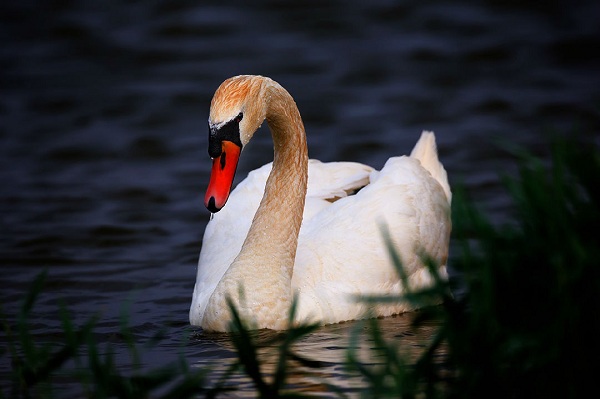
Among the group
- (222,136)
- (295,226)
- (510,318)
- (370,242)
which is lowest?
(370,242)

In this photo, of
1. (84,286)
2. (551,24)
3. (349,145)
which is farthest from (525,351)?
(551,24)

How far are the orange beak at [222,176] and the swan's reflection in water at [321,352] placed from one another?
2.31 feet

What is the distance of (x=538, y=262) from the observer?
3.36 m

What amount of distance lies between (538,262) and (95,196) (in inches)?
278

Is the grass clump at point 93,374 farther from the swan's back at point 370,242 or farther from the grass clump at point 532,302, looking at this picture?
the swan's back at point 370,242

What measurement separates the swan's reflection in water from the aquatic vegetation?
0.87 m

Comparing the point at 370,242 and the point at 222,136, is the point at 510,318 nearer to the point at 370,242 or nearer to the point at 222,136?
the point at 222,136

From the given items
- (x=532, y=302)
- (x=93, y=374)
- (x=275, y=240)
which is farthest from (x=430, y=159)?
(x=93, y=374)

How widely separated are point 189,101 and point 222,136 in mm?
7092

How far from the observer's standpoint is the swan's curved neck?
5688 mm

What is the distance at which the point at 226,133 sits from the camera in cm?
530

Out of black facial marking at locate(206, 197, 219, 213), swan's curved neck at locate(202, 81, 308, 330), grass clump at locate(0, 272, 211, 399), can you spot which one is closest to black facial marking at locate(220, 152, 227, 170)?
black facial marking at locate(206, 197, 219, 213)

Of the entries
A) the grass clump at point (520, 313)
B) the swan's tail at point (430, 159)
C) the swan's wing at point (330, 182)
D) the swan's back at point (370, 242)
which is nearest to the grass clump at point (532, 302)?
the grass clump at point (520, 313)

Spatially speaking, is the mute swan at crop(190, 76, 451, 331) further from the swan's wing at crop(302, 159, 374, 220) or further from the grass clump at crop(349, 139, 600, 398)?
the grass clump at crop(349, 139, 600, 398)
